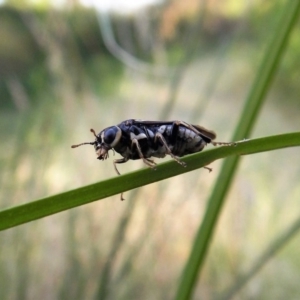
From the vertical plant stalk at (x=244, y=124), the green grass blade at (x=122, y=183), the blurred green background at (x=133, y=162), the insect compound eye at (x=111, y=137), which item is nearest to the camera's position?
the green grass blade at (x=122, y=183)

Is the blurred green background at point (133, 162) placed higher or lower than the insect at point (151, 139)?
higher

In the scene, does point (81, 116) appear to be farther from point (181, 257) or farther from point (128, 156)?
point (128, 156)

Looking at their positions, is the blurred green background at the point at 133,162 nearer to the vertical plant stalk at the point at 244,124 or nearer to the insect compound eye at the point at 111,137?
the insect compound eye at the point at 111,137

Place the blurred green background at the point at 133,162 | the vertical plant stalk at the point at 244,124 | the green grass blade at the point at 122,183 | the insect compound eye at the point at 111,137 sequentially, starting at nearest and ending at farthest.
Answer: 1. the green grass blade at the point at 122,183
2. the vertical plant stalk at the point at 244,124
3. the insect compound eye at the point at 111,137
4. the blurred green background at the point at 133,162

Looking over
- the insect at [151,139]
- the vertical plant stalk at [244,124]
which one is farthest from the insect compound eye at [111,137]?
the vertical plant stalk at [244,124]

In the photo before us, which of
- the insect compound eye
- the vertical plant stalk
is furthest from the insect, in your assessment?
the vertical plant stalk

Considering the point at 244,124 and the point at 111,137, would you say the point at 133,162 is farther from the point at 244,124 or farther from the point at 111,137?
the point at 244,124

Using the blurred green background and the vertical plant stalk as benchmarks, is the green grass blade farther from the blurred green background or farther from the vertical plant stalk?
the blurred green background

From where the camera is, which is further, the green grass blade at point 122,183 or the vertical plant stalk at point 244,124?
the vertical plant stalk at point 244,124
